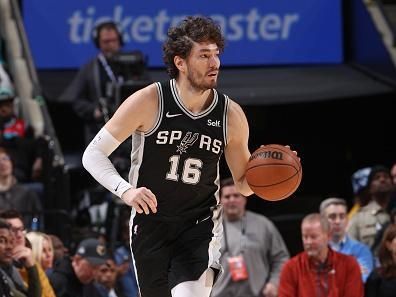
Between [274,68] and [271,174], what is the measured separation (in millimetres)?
7181

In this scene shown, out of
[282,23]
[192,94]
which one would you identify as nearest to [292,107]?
[282,23]

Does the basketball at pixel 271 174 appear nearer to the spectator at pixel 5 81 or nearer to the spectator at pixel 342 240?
the spectator at pixel 342 240

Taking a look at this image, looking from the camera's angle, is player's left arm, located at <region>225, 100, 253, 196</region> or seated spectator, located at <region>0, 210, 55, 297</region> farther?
seated spectator, located at <region>0, 210, 55, 297</region>

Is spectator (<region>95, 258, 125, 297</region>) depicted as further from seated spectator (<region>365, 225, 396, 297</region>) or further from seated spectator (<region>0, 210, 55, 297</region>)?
seated spectator (<region>365, 225, 396, 297</region>)

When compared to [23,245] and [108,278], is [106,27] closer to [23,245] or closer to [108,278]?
[108,278]

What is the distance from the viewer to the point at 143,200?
6.75m

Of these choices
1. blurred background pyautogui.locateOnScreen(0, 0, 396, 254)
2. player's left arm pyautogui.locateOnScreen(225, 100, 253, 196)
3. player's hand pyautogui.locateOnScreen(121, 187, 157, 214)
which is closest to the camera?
player's hand pyautogui.locateOnScreen(121, 187, 157, 214)

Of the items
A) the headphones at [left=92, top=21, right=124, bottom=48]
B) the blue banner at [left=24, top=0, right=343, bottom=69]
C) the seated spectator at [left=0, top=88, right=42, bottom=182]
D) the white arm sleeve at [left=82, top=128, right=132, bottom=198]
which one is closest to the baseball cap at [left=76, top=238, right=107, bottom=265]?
the seated spectator at [left=0, top=88, right=42, bottom=182]

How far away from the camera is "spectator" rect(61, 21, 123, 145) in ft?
40.4

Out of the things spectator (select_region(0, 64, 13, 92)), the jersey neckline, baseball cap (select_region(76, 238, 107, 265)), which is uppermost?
the jersey neckline

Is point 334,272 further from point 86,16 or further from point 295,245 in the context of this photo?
point 86,16

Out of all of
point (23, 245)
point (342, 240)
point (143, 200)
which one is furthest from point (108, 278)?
point (143, 200)

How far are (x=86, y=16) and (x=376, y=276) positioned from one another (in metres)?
5.47

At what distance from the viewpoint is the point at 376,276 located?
9969 mm
